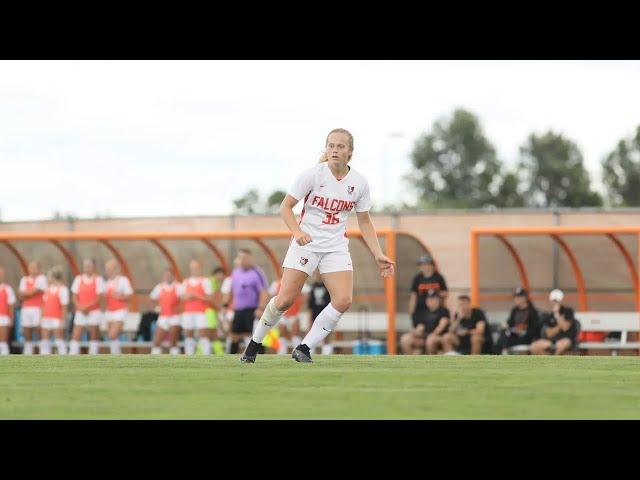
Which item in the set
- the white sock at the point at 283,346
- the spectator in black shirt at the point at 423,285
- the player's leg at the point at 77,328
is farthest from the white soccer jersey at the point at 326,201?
the player's leg at the point at 77,328

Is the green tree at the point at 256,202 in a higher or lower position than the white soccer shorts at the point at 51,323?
higher

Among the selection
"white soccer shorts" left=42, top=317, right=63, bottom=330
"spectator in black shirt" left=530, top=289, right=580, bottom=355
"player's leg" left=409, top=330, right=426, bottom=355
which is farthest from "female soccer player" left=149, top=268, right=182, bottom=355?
"spectator in black shirt" left=530, top=289, right=580, bottom=355

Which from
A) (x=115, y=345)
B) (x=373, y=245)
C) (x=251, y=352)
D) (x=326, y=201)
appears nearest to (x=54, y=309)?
(x=115, y=345)

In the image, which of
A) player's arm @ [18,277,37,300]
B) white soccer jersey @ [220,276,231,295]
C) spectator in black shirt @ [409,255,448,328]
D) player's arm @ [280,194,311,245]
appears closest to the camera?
player's arm @ [280,194,311,245]

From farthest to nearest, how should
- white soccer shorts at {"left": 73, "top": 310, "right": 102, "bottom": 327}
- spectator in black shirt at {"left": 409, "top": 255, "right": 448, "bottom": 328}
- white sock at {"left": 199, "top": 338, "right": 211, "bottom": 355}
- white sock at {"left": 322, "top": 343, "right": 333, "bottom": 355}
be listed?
white soccer shorts at {"left": 73, "top": 310, "right": 102, "bottom": 327}, white sock at {"left": 199, "top": 338, "right": 211, "bottom": 355}, white sock at {"left": 322, "top": 343, "right": 333, "bottom": 355}, spectator in black shirt at {"left": 409, "top": 255, "right": 448, "bottom": 328}

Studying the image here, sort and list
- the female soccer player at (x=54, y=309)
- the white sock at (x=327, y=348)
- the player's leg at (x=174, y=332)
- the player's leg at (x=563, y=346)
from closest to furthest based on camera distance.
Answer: the player's leg at (x=563, y=346), the white sock at (x=327, y=348), the player's leg at (x=174, y=332), the female soccer player at (x=54, y=309)

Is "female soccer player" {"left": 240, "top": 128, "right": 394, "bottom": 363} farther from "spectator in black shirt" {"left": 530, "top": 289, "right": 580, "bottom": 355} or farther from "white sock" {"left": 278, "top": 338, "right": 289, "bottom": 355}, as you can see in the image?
"white sock" {"left": 278, "top": 338, "right": 289, "bottom": 355}

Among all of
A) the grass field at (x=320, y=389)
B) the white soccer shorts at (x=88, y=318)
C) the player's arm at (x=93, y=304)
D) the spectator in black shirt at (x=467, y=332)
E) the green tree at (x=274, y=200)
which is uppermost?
the green tree at (x=274, y=200)

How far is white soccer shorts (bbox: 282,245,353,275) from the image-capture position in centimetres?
1189

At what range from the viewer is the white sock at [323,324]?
1227cm

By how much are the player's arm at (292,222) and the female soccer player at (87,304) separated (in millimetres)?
12927

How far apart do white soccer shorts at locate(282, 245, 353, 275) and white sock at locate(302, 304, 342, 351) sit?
1.52 feet

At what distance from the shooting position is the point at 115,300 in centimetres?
2430

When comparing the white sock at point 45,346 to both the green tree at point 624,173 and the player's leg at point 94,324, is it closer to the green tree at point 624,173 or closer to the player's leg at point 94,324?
the player's leg at point 94,324
